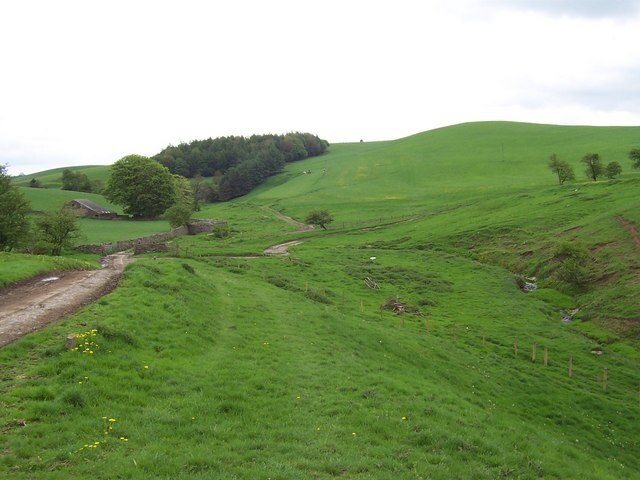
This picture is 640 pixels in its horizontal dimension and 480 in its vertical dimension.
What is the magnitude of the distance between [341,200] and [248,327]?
99317 mm

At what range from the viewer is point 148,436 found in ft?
40.8

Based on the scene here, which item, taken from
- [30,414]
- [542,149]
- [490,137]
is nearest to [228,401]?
[30,414]

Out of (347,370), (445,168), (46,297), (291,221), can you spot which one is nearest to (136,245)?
(46,297)

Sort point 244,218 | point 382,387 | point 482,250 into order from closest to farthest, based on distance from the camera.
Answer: point 382,387
point 482,250
point 244,218

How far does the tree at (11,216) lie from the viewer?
46688 millimetres

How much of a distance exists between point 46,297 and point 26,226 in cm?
3013

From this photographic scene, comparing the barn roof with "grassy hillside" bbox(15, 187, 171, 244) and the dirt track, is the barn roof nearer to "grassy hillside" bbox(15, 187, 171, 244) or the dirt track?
"grassy hillside" bbox(15, 187, 171, 244)

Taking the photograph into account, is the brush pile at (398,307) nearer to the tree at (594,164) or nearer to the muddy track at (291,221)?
the muddy track at (291,221)

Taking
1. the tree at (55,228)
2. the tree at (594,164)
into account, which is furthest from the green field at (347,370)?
the tree at (594,164)

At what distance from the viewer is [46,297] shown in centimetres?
2391

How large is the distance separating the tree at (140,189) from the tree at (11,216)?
204ft

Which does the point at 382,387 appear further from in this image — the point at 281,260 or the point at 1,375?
the point at 281,260

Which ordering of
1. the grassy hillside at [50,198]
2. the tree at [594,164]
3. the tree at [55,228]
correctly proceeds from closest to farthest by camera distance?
the tree at [55,228] < the tree at [594,164] < the grassy hillside at [50,198]

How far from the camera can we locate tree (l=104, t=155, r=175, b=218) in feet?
364
